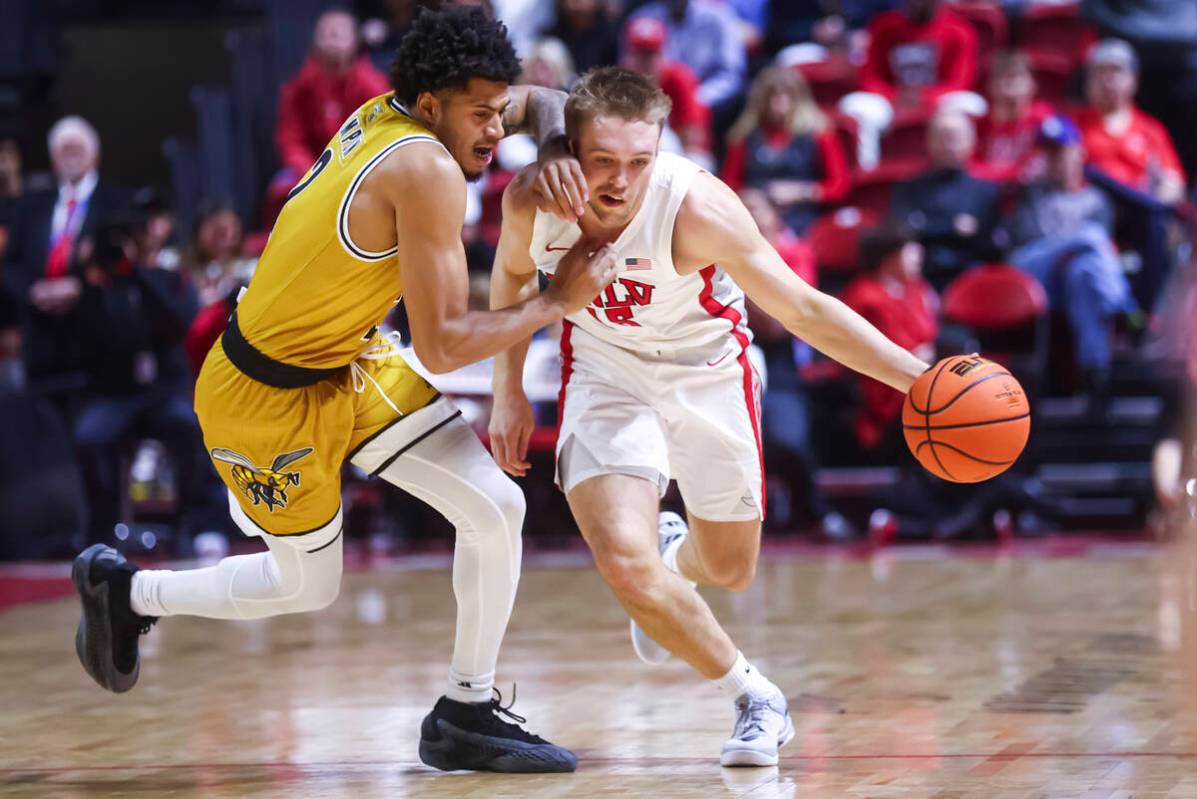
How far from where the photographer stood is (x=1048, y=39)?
11523mm

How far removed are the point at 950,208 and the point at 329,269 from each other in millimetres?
6164

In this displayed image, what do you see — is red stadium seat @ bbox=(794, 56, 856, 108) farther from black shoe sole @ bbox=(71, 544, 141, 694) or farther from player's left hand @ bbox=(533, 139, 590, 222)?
black shoe sole @ bbox=(71, 544, 141, 694)

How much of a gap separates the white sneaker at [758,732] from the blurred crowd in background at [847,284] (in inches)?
169

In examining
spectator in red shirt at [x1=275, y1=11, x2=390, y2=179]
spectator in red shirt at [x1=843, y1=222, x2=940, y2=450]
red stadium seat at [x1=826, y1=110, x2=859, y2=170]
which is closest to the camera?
spectator in red shirt at [x1=843, y1=222, x2=940, y2=450]

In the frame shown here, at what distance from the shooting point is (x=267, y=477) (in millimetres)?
4023

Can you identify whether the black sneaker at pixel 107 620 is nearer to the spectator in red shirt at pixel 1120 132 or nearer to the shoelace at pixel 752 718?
the shoelace at pixel 752 718

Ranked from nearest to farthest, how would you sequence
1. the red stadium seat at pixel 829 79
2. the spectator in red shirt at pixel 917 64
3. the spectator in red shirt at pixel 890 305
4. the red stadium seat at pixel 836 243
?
1. the spectator in red shirt at pixel 890 305
2. the red stadium seat at pixel 836 243
3. the spectator in red shirt at pixel 917 64
4. the red stadium seat at pixel 829 79

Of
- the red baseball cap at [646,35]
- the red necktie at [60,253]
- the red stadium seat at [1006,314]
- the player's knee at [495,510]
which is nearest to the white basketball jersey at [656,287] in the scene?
the player's knee at [495,510]

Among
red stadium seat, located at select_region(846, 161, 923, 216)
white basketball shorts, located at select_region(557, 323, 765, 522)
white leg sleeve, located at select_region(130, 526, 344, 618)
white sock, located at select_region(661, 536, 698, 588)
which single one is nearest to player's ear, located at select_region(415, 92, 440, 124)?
white basketball shorts, located at select_region(557, 323, 765, 522)

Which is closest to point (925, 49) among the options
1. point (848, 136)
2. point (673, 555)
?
point (848, 136)

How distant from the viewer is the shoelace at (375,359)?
4.09m

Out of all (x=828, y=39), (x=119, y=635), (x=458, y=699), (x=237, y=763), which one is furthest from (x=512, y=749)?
(x=828, y=39)

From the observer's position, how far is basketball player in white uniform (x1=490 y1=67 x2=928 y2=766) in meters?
3.98

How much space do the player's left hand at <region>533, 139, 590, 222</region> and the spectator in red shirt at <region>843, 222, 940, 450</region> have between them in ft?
15.2
